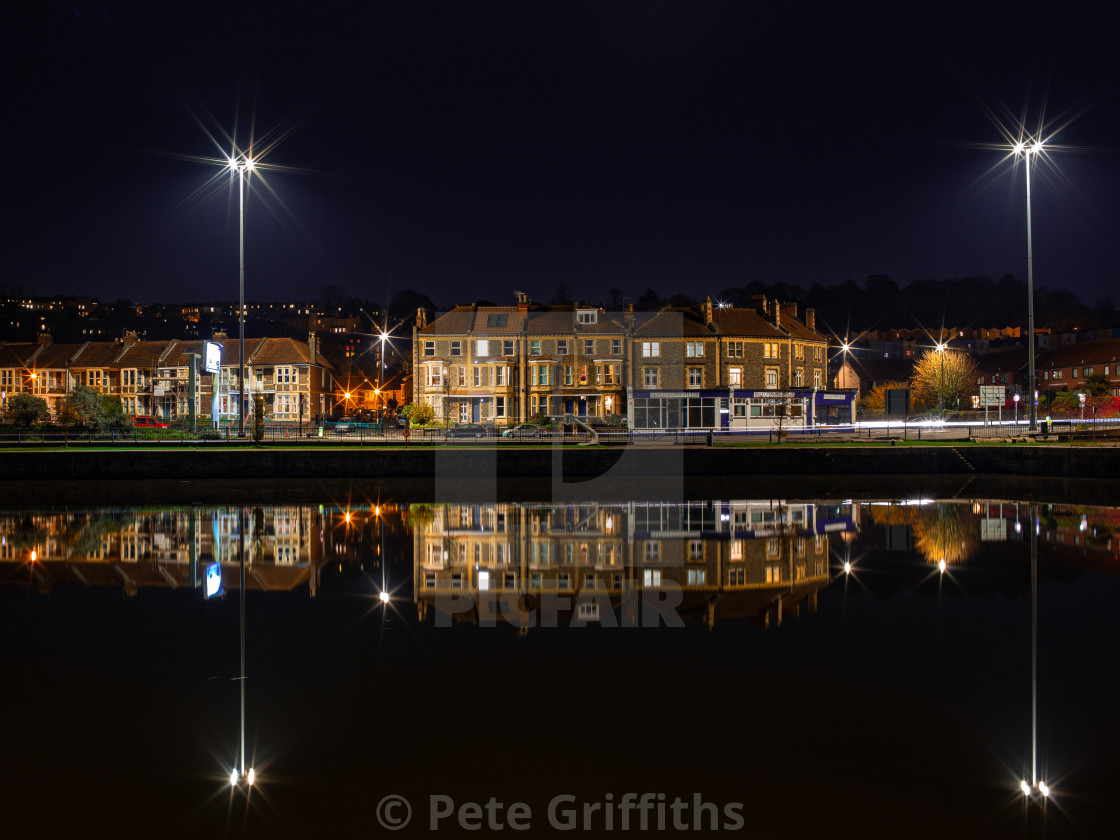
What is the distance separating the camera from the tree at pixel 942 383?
73.6 metres

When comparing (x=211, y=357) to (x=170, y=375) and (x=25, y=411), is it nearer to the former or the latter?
(x=25, y=411)

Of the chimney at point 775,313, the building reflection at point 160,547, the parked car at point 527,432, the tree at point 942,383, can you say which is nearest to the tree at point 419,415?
the parked car at point 527,432

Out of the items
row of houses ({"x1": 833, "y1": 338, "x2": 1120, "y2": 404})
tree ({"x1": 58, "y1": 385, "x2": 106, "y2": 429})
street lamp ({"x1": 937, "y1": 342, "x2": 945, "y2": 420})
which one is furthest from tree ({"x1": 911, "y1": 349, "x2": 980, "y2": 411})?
tree ({"x1": 58, "y1": 385, "x2": 106, "y2": 429})

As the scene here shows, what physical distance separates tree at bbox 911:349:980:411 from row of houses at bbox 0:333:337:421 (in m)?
58.0

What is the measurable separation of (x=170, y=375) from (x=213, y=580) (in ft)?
219

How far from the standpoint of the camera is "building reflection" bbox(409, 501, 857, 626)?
501 inches

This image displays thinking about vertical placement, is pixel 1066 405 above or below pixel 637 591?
above

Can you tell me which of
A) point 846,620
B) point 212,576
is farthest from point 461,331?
point 846,620

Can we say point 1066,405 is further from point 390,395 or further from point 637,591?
point 637,591

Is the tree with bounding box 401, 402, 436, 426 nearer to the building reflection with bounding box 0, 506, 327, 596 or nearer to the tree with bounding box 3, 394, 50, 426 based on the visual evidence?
the tree with bounding box 3, 394, 50, 426

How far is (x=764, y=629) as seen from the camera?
1105cm

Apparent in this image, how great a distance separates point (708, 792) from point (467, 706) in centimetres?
→ 286

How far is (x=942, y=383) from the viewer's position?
243 ft

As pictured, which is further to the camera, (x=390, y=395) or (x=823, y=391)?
(x=390, y=395)
